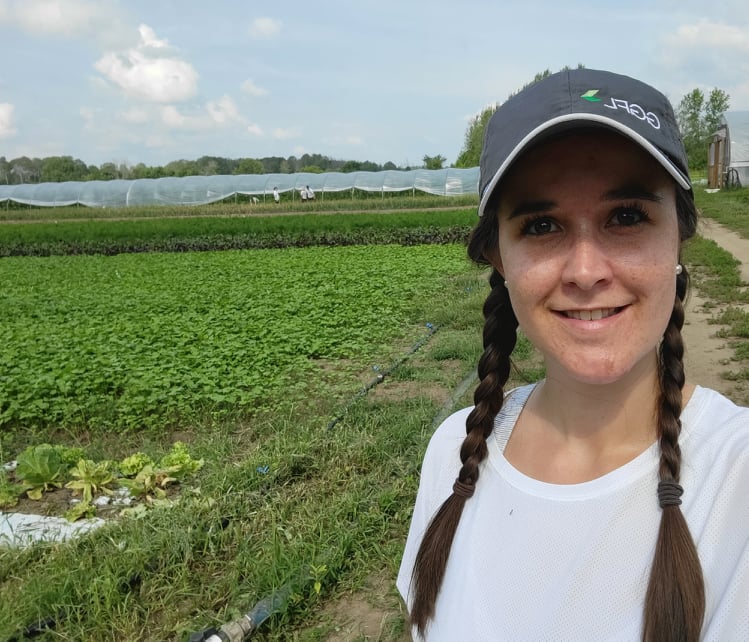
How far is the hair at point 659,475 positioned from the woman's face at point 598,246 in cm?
9

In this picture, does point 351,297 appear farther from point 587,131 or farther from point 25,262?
point 25,262

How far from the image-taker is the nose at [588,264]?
3.23ft

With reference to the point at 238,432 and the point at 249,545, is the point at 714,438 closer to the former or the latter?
the point at 249,545

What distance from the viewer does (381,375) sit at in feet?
18.8

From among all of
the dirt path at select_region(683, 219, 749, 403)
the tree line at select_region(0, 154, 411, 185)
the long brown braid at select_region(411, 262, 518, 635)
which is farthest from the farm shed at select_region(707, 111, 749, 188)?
the tree line at select_region(0, 154, 411, 185)

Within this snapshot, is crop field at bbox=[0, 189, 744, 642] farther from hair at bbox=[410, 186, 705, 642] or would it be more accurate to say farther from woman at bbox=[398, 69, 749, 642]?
woman at bbox=[398, 69, 749, 642]

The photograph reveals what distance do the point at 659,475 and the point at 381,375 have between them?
4771mm

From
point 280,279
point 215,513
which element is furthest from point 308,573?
point 280,279

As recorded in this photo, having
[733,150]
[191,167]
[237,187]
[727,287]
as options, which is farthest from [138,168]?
[727,287]

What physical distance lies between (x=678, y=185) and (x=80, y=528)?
3400mm

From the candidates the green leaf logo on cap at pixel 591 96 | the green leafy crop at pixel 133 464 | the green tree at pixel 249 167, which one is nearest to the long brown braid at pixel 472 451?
the green leaf logo on cap at pixel 591 96

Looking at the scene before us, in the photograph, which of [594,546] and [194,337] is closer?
[594,546]

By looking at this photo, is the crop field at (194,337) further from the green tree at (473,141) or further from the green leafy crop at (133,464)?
the green tree at (473,141)

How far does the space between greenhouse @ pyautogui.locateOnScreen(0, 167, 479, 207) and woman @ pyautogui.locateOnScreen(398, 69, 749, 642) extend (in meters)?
Answer: 35.2
